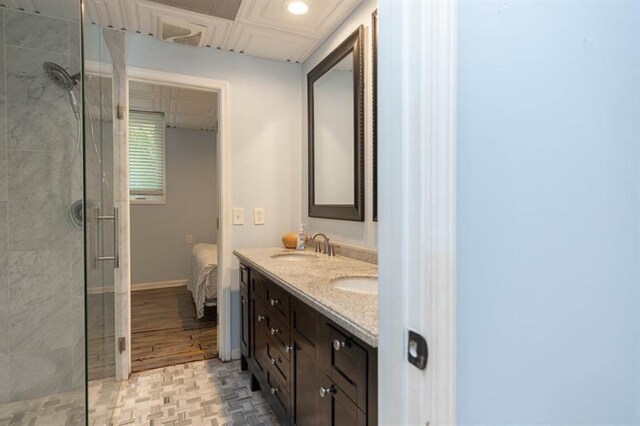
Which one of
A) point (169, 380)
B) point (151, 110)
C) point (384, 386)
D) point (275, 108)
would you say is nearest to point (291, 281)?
point (384, 386)

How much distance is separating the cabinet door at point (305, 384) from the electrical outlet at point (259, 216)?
133cm

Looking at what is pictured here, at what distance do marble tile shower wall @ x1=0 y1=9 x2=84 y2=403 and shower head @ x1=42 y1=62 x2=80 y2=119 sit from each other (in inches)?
1.2

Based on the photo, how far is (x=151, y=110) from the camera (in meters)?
4.23

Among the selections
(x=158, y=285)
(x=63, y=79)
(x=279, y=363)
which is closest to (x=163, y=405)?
(x=279, y=363)

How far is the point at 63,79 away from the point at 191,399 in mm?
2008

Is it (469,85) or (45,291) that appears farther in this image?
(45,291)

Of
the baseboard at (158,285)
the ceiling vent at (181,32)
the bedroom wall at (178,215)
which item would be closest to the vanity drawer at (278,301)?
the ceiling vent at (181,32)

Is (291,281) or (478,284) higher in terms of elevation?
(478,284)

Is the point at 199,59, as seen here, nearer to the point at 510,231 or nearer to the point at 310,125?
the point at 310,125

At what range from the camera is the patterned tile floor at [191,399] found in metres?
1.82

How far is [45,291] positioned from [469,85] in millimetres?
2389

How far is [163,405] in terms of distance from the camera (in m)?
1.95

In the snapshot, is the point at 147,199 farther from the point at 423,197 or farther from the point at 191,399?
the point at 423,197

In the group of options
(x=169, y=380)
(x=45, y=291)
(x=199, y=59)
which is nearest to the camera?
(x=45, y=291)
